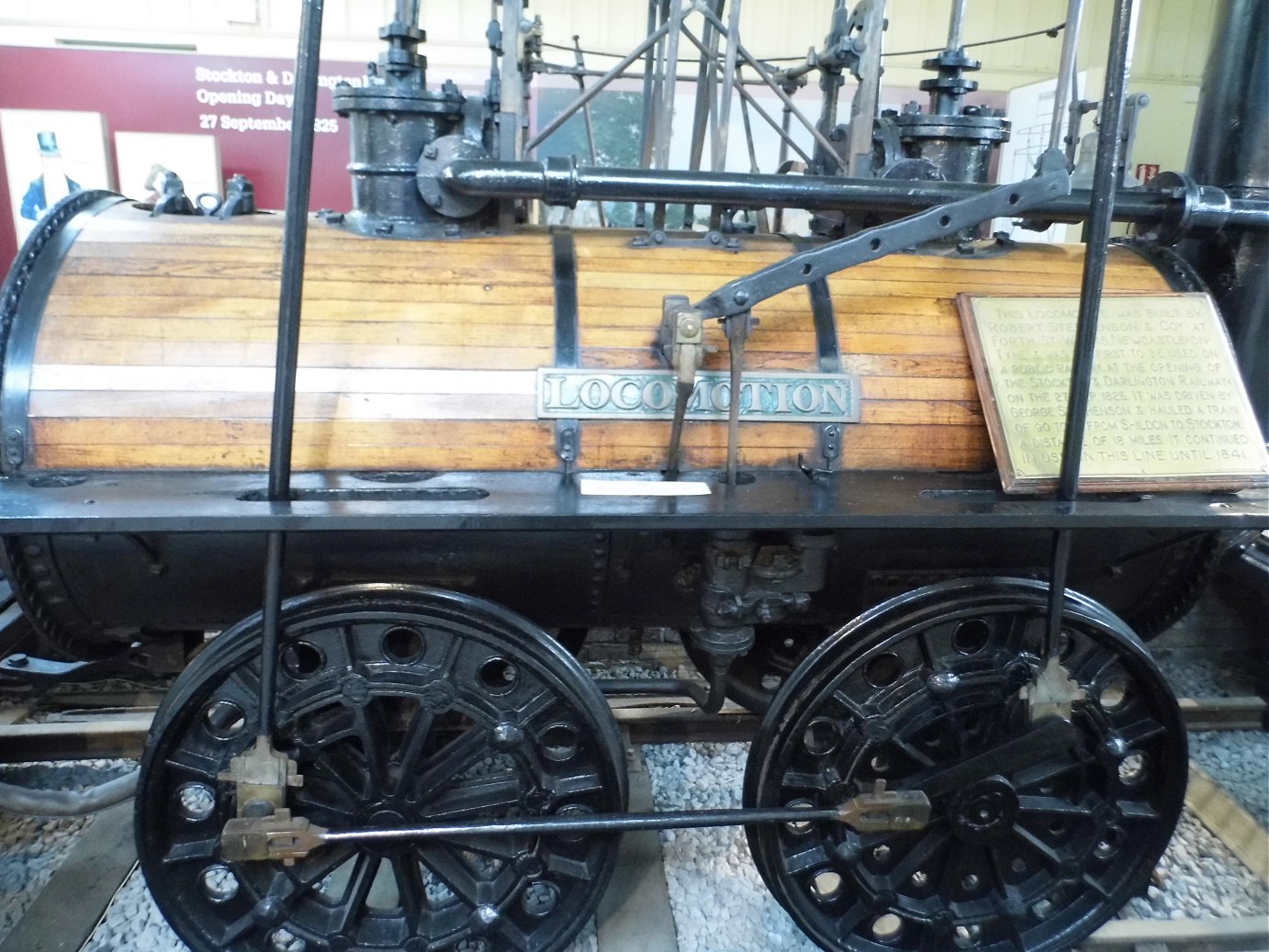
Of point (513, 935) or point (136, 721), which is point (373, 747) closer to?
point (513, 935)

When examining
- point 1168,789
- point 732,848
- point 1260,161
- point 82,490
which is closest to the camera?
point 82,490

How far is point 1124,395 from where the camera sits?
2.20 m

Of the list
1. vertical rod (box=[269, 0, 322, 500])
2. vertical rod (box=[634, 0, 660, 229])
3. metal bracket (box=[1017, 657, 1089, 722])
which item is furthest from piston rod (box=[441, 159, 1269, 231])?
metal bracket (box=[1017, 657, 1089, 722])

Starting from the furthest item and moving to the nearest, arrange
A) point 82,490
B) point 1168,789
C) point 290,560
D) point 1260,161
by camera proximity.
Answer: point 1260,161, point 1168,789, point 290,560, point 82,490

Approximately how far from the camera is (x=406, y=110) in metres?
2.38

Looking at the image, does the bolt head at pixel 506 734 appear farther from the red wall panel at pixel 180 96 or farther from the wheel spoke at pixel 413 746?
the red wall panel at pixel 180 96

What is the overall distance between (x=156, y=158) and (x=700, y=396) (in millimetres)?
2913

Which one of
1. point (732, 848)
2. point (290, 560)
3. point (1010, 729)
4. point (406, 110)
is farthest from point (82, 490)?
point (1010, 729)

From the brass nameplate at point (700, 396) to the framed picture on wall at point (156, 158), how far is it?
2.47 meters

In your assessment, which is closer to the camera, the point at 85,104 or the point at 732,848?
the point at 732,848

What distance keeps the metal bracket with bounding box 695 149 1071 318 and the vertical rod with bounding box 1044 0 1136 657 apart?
0.32 ft

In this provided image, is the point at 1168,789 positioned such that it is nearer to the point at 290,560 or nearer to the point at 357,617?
the point at 357,617

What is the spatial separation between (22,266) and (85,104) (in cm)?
203

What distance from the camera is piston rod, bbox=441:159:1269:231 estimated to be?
7.40 ft
